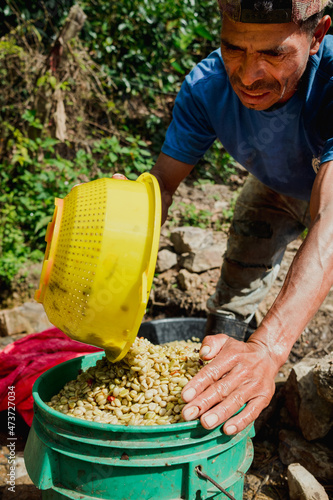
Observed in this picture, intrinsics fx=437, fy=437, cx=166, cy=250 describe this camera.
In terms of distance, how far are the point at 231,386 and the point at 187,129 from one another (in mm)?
1443

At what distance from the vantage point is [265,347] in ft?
4.70

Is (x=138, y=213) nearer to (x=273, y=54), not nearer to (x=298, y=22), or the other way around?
(x=273, y=54)

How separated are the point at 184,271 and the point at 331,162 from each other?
104 inches

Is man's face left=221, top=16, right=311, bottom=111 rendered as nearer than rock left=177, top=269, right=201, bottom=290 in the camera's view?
Yes

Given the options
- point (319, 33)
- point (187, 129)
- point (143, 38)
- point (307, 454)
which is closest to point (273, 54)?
point (319, 33)

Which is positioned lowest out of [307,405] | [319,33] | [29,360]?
[29,360]

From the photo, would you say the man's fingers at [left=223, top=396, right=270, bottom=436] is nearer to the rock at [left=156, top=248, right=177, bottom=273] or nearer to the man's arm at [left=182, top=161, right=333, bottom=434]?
the man's arm at [left=182, top=161, right=333, bottom=434]

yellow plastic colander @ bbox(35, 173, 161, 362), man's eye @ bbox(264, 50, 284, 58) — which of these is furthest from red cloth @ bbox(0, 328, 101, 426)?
man's eye @ bbox(264, 50, 284, 58)

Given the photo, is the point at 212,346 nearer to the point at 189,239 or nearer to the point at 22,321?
Answer: the point at 22,321

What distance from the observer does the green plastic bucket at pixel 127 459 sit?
4.17 ft

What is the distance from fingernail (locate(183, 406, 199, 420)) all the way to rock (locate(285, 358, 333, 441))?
129cm

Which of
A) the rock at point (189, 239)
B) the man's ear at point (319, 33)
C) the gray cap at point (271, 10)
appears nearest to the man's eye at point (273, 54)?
the gray cap at point (271, 10)

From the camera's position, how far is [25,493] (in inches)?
84.8

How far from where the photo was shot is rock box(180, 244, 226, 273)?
423 centimetres
